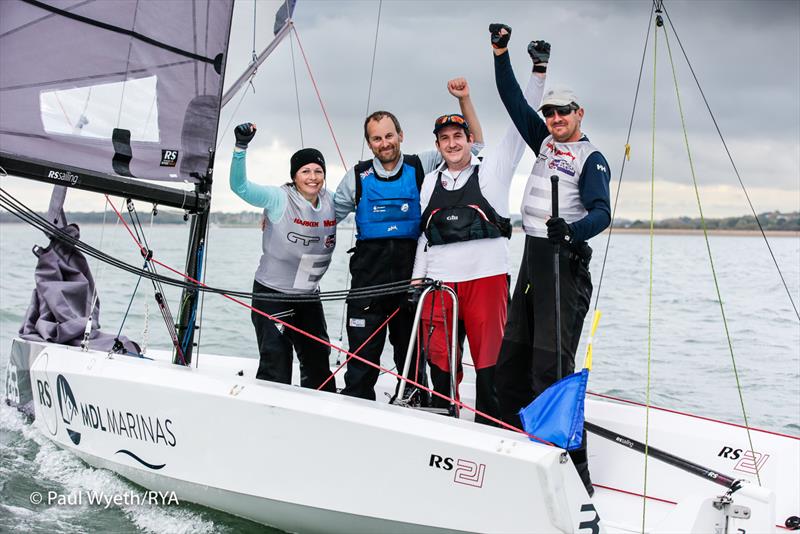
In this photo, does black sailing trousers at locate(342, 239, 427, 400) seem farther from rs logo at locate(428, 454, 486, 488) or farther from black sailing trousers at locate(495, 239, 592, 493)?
rs logo at locate(428, 454, 486, 488)

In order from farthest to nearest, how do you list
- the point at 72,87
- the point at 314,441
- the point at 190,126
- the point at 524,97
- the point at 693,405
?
the point at 693,405, the point at 190,126, the point at 72,87, the point at 524,97, the point at 314,441

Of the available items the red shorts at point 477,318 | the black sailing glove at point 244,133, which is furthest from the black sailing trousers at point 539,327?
the black sailing glove at point 244,133

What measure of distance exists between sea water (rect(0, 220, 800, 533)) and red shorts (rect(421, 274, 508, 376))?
861 mm

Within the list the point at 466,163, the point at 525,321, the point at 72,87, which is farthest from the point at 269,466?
the point at 72,87

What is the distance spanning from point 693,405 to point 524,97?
4457 mm

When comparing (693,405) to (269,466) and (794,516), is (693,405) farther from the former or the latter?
(269,466)

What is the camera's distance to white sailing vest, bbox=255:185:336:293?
346cm

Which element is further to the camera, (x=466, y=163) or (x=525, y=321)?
(x=466, y=163)

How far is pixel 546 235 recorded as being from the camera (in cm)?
296

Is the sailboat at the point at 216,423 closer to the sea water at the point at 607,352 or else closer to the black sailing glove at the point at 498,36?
the sea water at the point at 607,352

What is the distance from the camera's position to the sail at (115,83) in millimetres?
3316

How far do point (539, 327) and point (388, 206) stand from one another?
0.80 metres

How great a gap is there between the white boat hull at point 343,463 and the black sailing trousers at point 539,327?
17.9 inches

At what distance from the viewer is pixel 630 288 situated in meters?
16.9
